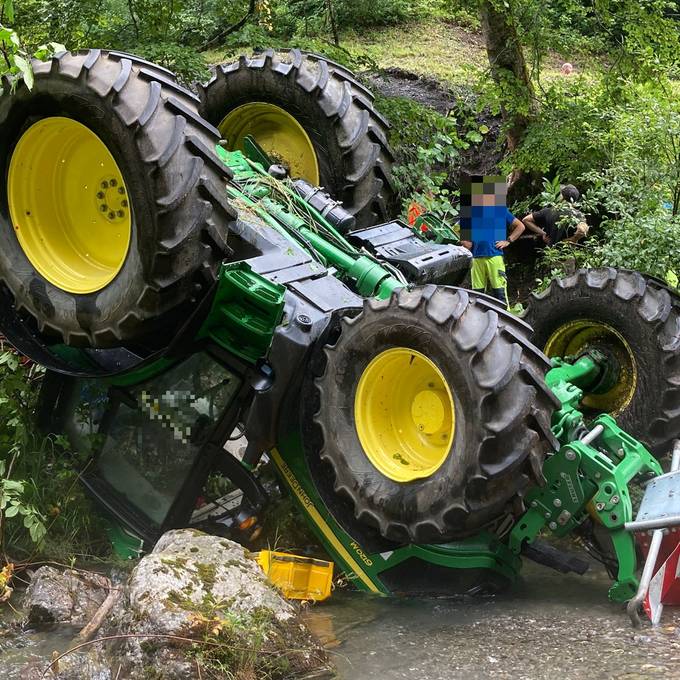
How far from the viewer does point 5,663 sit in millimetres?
3838

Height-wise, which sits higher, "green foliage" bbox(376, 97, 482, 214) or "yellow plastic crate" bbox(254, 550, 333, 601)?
"green foliage" bbox(376, 97, 482, 214)

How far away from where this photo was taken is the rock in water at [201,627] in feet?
10.8

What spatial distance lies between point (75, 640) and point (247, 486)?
1.10 meters

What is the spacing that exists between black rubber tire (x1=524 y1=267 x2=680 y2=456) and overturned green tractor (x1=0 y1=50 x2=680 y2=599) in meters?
0.01

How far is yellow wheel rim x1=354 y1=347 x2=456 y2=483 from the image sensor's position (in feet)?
13.4

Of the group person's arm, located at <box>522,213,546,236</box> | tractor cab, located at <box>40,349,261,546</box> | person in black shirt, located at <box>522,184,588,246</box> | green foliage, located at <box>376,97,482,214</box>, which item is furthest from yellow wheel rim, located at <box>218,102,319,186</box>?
person's arm, located at <box>522,213,546,236</box>

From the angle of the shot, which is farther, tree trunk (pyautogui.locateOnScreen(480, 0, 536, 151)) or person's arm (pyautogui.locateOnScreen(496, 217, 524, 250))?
tree trunk (pyautogui.locateOnScreen(480, 0, 536, 151))

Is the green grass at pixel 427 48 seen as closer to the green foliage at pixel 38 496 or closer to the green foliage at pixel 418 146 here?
the green foliage at pixel 418 146

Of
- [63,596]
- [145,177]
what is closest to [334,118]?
[145,177]

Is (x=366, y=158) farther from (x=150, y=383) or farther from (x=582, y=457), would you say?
(x=582, y=457)

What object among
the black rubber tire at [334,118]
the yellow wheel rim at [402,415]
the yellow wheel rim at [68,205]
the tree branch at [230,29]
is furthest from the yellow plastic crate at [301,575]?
the tree branch at [230,29]

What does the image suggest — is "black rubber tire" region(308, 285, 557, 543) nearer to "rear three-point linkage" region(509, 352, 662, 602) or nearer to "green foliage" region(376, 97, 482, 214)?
"rear three-point linkage" region(509, 352, 662, 602)

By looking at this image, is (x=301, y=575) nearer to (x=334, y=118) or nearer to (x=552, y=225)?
(x=334, y=118)

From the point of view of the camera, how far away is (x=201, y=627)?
3340mm
